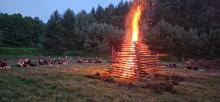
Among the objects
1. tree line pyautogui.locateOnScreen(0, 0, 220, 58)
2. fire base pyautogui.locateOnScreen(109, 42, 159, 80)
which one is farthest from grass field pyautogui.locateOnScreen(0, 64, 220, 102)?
tree line pyautogui.locateOnScreen(0, 0, 220, 58)

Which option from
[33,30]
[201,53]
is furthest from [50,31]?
[201,53]

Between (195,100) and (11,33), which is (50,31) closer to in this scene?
(11,33)

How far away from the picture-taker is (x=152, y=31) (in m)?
41.7

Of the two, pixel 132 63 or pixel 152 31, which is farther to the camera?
pixel 152 31

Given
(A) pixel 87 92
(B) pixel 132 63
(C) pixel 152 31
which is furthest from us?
(C) pixel 152 31

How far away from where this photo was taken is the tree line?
39.6 meters

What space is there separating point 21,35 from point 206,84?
63.2 m

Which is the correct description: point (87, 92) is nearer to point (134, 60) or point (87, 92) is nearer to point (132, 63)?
point (132, 63)

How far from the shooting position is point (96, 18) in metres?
76.6

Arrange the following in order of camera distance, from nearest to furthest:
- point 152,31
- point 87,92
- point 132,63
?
point 87,92
point 132,63
point 152,31

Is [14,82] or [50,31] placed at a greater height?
[50,31]

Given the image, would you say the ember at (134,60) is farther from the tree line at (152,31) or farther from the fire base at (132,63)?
the tree line at (152,31)

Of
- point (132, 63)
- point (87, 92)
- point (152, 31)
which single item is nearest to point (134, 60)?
point (132, 63)

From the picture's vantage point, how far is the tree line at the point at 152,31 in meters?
39.6
